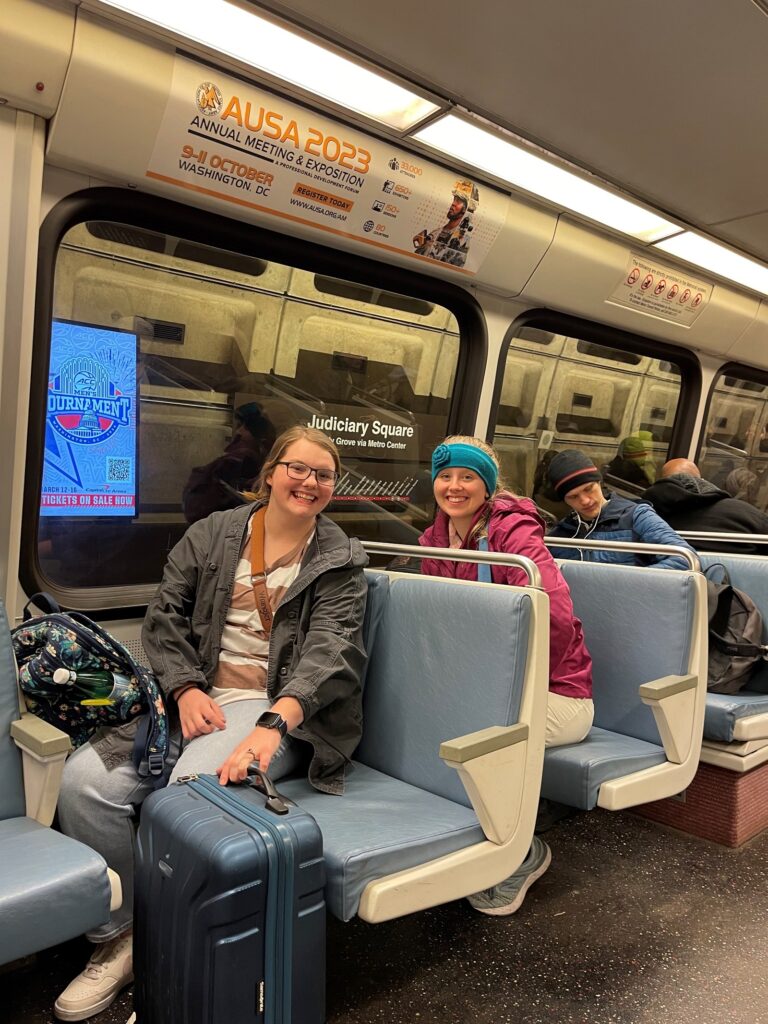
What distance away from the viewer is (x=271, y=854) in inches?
65.5

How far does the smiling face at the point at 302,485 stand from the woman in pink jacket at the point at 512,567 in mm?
520

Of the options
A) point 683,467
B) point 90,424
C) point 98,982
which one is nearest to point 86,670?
point 98,982

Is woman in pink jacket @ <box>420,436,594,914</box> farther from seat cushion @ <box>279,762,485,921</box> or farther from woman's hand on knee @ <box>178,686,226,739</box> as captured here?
woman's hand on knee @ <box>178,686,226,739</box>

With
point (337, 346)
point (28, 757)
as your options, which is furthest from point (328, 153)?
point (28, 757)

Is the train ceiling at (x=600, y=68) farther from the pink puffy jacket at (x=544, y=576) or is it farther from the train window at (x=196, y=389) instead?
the pink puffy jacket at (x=544, y=576)

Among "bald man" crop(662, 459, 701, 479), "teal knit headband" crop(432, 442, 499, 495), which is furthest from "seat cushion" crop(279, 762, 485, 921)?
"bald man" crop(662, 459, 701, 479)

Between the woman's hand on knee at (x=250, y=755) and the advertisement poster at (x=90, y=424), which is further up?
Answer: the advertisement poster at (x=90, y=424)

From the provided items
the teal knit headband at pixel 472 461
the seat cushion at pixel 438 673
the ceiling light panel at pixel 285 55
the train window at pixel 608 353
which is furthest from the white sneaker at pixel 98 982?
the train window at pixel 608 353

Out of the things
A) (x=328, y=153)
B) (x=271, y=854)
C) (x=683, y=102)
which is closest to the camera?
(x=271, y=854)

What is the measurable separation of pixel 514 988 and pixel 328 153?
300cm

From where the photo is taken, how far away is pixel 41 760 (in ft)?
6.60

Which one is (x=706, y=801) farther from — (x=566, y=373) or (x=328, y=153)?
(x=328, y=153)

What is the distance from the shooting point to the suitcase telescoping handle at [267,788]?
1783 mm

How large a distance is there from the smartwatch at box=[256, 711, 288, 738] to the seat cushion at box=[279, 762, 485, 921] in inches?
9.0
